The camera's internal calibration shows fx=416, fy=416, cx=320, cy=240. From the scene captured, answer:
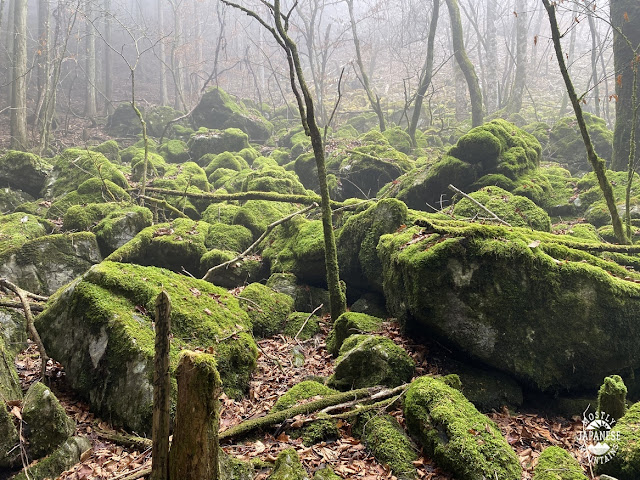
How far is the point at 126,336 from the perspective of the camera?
492 cm

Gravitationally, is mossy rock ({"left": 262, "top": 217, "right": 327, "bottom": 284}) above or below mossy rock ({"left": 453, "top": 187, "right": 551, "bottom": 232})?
below

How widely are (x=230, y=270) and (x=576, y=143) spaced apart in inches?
525

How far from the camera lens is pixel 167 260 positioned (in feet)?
30.4

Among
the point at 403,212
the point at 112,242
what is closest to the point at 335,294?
the point at 403,212

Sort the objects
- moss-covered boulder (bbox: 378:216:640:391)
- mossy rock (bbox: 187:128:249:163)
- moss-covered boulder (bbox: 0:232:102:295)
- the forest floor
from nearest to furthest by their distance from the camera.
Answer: the forest floor
moss-covered boulder (bbox: 378:216:640:391)
moss-covered boulder (bbox: 0:232:102:295)
mossy rock (bbox: 187:128:249:163)

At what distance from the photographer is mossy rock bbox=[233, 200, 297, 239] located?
431 inches

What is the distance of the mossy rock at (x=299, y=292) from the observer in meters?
8.27

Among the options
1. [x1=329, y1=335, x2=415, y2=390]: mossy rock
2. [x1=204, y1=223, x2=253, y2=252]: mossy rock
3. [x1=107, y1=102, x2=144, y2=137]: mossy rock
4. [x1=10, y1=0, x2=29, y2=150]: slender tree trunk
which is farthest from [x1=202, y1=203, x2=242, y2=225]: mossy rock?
[x1=107, y1=102, x2=144, y2=137]: mossy rock

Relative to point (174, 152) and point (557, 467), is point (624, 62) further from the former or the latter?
point (174, 152)

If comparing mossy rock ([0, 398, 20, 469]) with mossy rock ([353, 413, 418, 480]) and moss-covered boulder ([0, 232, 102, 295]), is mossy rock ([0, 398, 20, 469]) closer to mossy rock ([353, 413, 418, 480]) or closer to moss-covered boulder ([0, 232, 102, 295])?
mossy rock ([353, 413, 418, 480])

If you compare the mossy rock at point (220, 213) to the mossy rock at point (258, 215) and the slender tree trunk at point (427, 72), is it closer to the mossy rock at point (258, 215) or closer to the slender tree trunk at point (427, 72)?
the mossy rock at point (258, 215)

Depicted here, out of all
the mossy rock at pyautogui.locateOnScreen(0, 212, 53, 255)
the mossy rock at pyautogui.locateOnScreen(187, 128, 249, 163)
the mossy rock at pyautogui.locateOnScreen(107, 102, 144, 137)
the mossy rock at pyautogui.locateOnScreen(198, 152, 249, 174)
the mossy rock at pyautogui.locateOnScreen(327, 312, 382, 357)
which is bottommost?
the mossy rock at pyautogui.locateOnScreen(327, 312, 382, 357)

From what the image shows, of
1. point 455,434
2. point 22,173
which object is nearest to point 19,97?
point 22,173

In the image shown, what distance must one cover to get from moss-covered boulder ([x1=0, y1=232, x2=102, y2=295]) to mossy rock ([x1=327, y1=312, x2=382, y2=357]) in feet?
19.2
